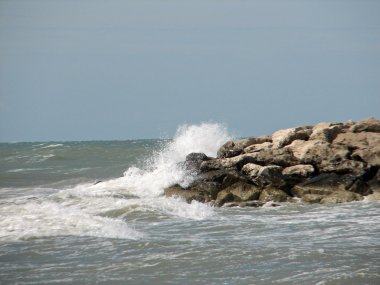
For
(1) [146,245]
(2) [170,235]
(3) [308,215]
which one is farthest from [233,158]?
(1) [146,245]

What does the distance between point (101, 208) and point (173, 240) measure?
4605 mm

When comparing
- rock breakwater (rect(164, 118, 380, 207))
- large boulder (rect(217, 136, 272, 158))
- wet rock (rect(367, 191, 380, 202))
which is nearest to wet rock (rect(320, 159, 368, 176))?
rock breakwater (rect(164, 118, 380, 207))

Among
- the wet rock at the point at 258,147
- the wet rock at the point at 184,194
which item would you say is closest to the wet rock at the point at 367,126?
the wet rock at the point at 258,147

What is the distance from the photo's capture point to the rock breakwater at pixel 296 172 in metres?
15.8

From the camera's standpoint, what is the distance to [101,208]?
51.6ft

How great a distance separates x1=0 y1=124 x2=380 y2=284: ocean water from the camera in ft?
29.9

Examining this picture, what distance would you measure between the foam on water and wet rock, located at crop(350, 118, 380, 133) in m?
4.48

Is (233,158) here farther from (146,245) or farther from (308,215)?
(146,245)

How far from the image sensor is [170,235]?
475 inches

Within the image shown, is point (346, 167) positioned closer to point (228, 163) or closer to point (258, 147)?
point (258, 147)

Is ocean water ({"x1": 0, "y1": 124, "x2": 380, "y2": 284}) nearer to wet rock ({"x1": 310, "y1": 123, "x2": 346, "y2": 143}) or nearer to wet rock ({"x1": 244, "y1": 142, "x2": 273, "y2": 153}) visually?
wet rock ({"x1": 244, "y1": 142, "x2": 273, "y2": 153})

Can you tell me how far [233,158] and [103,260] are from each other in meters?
7.58

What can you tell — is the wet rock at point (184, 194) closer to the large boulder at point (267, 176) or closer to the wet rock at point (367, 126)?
the large boulder at point (267, 176)

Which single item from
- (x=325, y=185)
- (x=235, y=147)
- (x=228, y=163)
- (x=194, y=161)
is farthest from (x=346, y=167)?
(x=194, y=161)
